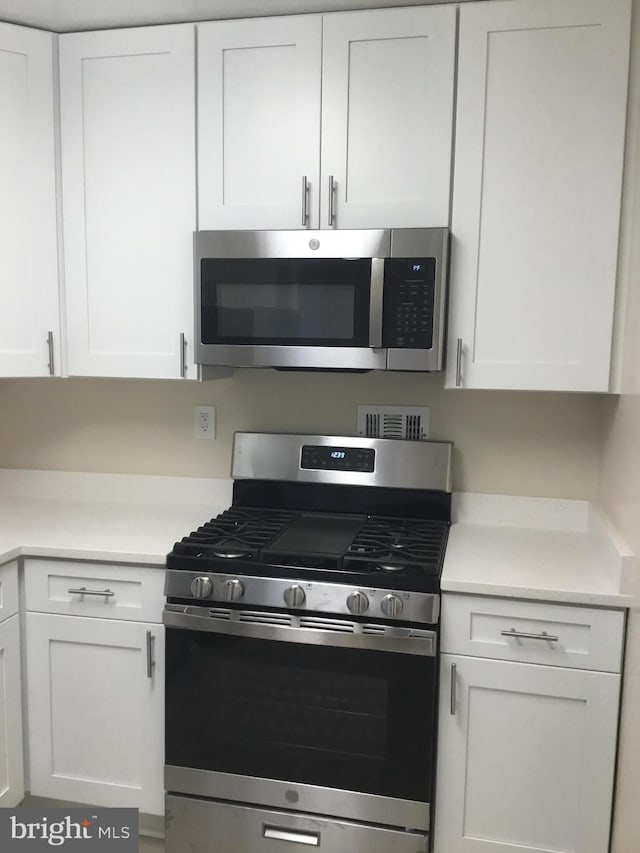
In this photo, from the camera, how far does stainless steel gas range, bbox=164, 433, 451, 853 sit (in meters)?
1.77

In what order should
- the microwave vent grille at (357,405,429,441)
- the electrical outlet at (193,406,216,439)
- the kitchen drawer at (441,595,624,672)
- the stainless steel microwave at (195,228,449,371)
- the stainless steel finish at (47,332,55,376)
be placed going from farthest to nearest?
the electrical outlet at (193,406,216,439), the microwave vent grille at (357,405,429,441), the stainless steel finish at (47,332,55,376), the stainless steel microwave at (195,228,449,371), the kitchen drawer at (441,595,624,672)

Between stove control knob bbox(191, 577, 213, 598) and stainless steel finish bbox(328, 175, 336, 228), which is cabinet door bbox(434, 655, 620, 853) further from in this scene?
stainless steel finish bbox(328, 175, 336, 228)

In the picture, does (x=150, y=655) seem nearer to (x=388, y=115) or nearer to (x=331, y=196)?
(x=331, y=196)

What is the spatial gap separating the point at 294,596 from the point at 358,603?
160 mm

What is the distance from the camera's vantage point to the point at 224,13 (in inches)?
78.2

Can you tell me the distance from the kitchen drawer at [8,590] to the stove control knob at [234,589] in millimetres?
611

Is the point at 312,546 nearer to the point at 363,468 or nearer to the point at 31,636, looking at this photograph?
the point at 363,468

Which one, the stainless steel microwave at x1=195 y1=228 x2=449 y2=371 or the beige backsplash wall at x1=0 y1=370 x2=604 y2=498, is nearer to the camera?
the stainless steel microwave at x1=195 y1=228 x2=449 y2=371

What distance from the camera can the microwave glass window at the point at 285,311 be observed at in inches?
78.0

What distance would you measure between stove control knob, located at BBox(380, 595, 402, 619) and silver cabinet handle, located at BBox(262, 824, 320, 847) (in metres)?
0.63

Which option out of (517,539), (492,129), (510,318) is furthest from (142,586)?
(492,129)

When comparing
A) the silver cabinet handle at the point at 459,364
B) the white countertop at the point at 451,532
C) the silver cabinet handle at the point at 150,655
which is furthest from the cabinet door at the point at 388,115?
the silver cabinet handle at the point at 150,655

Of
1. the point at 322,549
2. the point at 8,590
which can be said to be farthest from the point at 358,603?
the point at 8,590

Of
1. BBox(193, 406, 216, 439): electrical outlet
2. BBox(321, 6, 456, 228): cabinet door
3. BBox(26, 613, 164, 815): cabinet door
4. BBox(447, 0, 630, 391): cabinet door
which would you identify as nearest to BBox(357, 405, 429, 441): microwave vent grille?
BBox(447, 0, 630, 391): cabinet door
